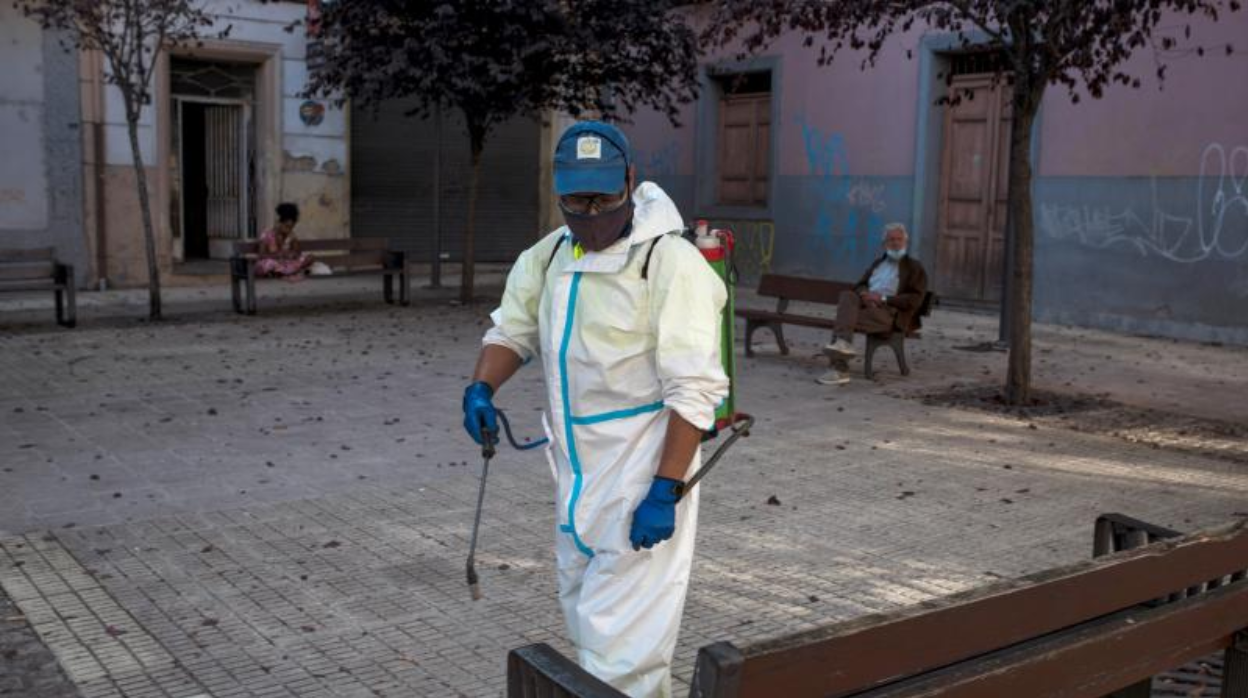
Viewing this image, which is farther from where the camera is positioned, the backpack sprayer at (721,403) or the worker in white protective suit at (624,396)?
the backpack sprayer at (721,403)

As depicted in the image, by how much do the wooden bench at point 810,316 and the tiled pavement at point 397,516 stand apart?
11.5 inches

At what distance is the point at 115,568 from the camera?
5168mm

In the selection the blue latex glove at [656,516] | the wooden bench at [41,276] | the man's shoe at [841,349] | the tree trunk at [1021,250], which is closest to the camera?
the blue latex glove at [656,516]

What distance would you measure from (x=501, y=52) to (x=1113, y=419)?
24.1 feet

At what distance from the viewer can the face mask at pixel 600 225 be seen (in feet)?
9.98

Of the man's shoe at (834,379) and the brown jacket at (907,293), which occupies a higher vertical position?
the brown jacket at (907,293)

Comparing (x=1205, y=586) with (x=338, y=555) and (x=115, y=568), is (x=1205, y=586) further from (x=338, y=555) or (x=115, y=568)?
(x=115, y=568)

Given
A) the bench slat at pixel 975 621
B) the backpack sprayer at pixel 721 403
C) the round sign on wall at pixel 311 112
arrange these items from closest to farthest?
the bench slat at pixel 975 621 → the backpack sprayer at pixel 721 403 → the round sign on wall at pixel 311 112

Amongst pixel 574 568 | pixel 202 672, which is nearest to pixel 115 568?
pixel 202 672

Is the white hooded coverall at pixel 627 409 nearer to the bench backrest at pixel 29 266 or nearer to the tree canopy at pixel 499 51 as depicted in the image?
the tree canopy at pixel 499 51

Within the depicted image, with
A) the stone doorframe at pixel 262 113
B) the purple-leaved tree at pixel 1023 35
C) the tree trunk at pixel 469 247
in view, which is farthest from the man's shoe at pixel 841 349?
the stone doorframe at pixel 262 113

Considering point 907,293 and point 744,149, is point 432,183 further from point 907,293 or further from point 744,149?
point 907,293

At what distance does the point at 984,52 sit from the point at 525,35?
17.1ft

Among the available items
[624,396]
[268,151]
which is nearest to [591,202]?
[624,396]
